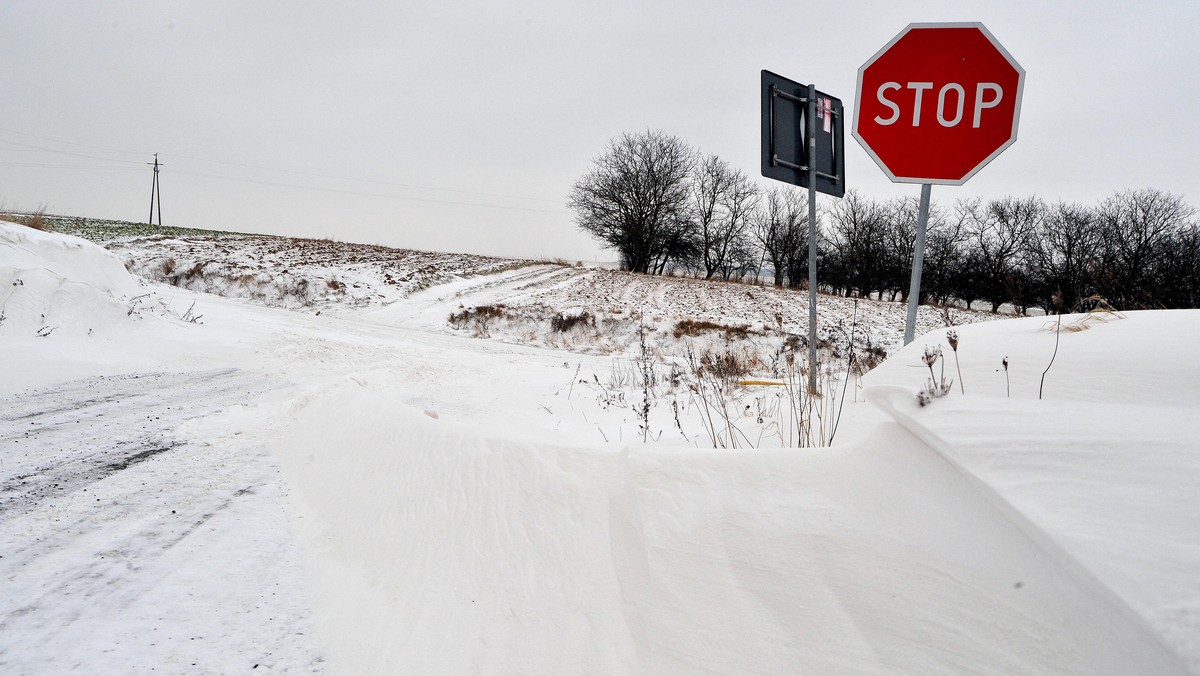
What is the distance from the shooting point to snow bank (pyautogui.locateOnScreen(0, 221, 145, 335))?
510cm

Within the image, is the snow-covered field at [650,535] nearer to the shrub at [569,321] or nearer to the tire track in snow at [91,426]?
the tire track in snow at [91,426]

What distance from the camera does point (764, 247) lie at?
51938 millimetres

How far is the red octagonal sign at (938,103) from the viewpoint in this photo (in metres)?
3.51

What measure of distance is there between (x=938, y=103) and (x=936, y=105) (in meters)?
0.02

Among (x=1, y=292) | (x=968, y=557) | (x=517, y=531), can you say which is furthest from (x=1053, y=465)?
(x=1, y=292)

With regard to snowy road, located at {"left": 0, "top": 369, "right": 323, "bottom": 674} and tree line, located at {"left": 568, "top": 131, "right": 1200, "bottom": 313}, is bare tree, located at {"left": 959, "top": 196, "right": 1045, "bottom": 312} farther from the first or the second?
snowy road, located at {"left": 0, "top": 369, "right": 323, "bottom": 674}

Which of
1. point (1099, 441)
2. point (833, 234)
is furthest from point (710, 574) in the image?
point (833, 234)

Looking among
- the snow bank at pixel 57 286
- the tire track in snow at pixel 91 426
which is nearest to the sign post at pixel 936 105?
the tire track in snow at pixel 91 426

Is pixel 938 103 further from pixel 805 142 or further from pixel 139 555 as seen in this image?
pixel 139 555

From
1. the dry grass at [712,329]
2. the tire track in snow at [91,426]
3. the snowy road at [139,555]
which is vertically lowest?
the snowy road at [139,555]

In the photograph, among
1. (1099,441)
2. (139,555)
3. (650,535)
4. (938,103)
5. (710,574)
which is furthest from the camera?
(938,103)

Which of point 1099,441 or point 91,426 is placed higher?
point 1099,441

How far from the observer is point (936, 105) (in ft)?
12.1

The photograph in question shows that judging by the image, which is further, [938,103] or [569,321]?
[569,321]
